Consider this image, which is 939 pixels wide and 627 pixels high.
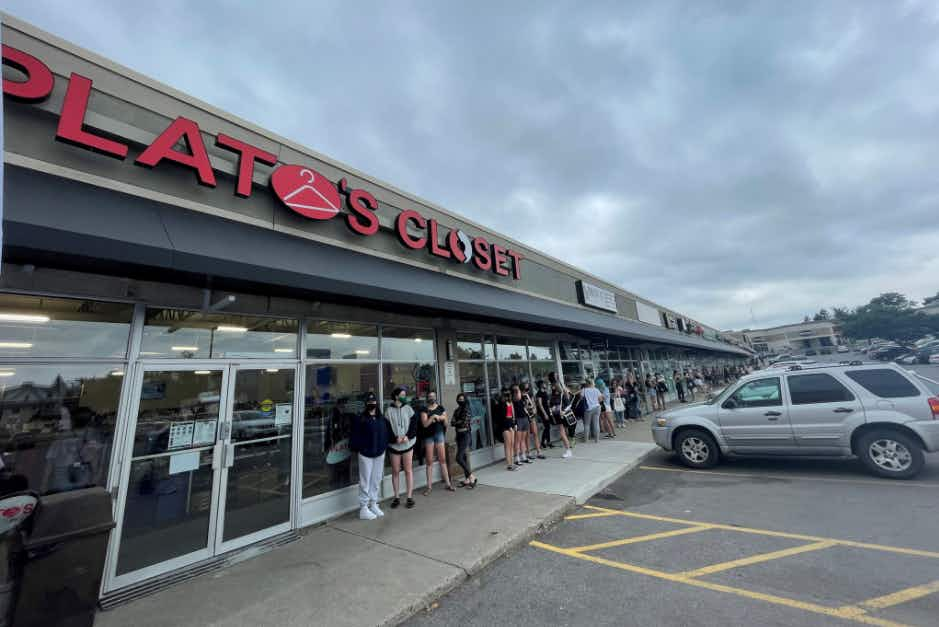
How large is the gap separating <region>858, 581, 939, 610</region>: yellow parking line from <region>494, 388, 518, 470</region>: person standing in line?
5.46 metres

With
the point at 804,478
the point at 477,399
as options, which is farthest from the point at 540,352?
the point at 804,478

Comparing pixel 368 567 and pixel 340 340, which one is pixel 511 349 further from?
pixel 368 567

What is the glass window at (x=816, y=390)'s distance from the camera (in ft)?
21.2

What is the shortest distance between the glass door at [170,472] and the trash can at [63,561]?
3.65ft

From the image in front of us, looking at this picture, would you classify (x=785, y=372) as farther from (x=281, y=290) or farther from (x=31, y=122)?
(x=31, y=122)

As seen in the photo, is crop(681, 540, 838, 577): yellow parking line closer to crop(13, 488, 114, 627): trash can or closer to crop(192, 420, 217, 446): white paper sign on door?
crop(13, 488, 114, 627): trash can

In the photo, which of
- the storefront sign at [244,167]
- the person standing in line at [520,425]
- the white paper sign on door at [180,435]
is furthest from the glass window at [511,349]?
the white paper sign on door at [180,435]

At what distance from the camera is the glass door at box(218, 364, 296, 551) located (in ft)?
16.2

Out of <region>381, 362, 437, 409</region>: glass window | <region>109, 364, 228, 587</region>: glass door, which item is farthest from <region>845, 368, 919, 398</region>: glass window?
<region>109, 364, 228, 587</region>: glass door

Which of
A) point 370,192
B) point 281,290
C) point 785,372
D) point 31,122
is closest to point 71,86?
point 31,122

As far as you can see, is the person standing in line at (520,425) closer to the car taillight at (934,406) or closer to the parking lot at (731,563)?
the parking lot at (731,563)

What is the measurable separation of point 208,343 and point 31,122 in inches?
115

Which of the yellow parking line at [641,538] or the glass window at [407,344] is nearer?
the yellow parking line at [641,538]

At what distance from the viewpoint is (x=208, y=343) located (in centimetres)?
507
